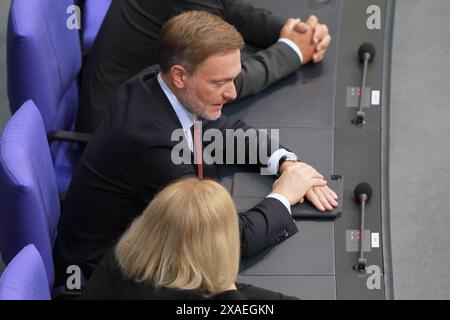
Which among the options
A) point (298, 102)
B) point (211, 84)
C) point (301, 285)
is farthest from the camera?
point (298, 102)

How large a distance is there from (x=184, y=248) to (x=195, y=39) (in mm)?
668

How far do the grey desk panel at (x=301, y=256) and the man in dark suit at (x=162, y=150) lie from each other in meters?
0.03

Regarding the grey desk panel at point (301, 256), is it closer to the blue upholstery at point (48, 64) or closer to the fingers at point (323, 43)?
the fingers at point (323, 43)

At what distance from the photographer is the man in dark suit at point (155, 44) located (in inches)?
100

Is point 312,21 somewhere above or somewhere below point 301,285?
above

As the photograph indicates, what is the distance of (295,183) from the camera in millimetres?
2174

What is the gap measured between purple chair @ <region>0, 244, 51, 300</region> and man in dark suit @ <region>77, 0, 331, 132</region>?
2.76 feet

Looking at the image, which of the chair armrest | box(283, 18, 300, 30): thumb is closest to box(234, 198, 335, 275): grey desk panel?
box(283, 18, 300, 30): thumb

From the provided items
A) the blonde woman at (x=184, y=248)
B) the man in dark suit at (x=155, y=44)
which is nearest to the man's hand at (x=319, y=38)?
the man in dark suit at (x=155, y=44)

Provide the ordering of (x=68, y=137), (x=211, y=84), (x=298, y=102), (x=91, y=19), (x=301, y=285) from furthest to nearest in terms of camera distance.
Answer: (x=91, y=19)
(x=68, y=137)
(x=298, y=102)
(x=211, y=84)
(x=301, y=285)

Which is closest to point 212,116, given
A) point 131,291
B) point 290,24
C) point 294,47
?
point 294,47

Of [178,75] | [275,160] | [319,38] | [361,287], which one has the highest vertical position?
→ [319,38]

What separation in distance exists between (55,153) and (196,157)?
2.36 ft

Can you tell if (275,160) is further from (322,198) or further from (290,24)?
(290,24)
